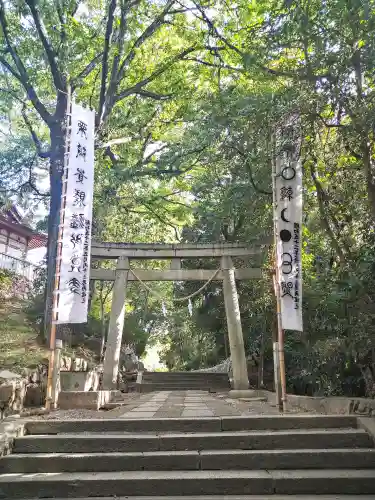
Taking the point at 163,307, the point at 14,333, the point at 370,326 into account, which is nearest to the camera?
the point at 370,326

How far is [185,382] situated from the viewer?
55.4 ft

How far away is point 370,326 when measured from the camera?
562 cm

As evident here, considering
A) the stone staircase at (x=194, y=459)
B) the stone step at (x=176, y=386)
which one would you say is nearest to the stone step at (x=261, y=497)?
the stone staircase at (x=194, y=459)

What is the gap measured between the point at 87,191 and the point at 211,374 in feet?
39.0

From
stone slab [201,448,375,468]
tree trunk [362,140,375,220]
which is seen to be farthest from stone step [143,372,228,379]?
stone slab [201,448,375,468]

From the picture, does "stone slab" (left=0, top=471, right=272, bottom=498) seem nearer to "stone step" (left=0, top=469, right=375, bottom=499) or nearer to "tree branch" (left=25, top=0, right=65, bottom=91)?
"stone step" (left=0, top=469, right=375, bottom=499)

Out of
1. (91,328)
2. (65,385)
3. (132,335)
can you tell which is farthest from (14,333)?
(132,335)

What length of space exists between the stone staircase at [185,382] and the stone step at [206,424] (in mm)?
11044

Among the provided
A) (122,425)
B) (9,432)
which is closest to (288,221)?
(122,425)

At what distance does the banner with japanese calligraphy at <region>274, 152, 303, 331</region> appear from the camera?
6.62 m

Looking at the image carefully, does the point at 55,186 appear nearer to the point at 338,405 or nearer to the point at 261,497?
the point at 338,405

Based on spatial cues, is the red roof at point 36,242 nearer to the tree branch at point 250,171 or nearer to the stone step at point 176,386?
the stone step at point 176,386

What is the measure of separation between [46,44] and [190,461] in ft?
29.9

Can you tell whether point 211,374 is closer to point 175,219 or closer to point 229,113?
point 175,219
